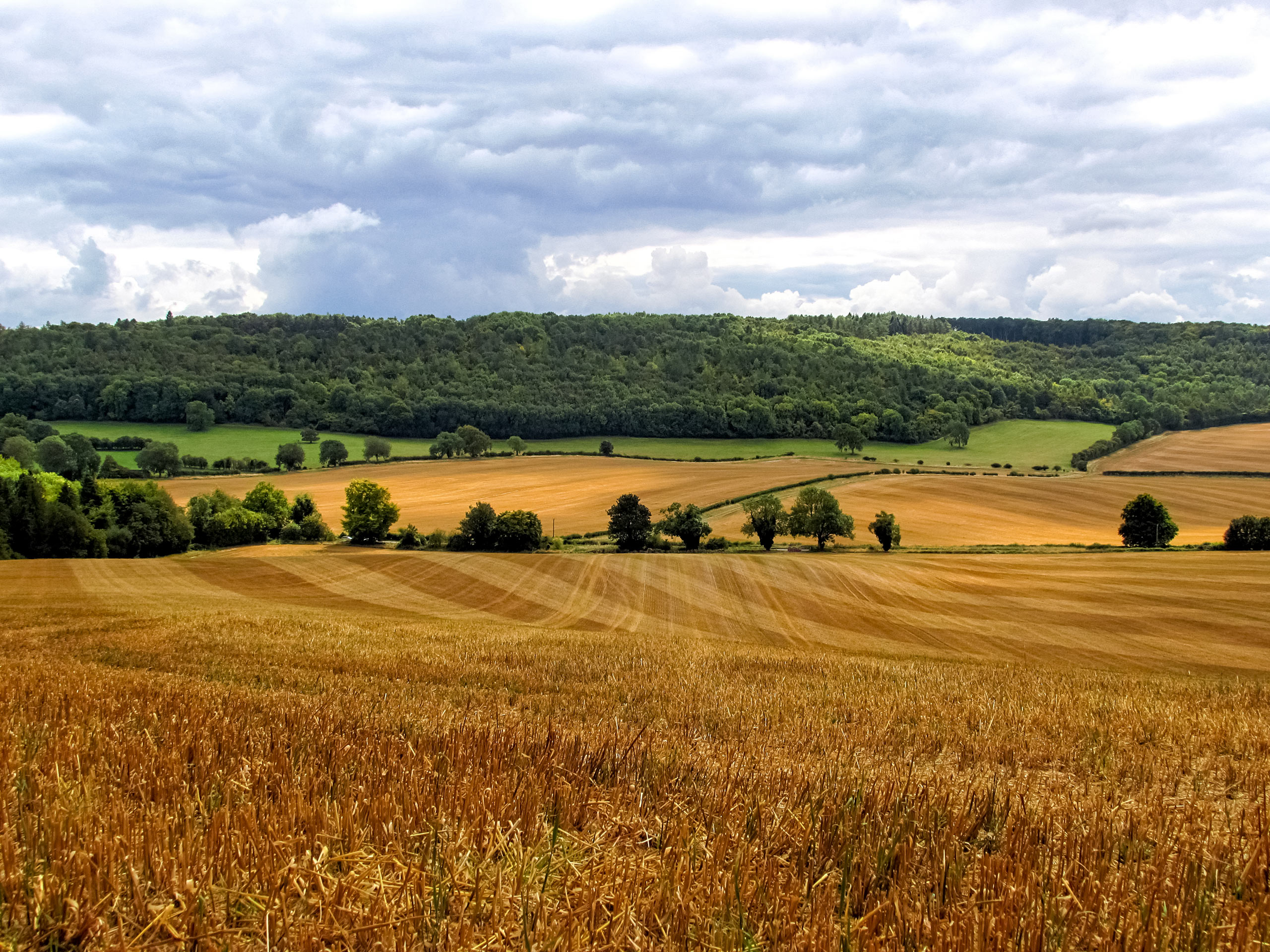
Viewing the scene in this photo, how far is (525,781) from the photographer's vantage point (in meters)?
5.01

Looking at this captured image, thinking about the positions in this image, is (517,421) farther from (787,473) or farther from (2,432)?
(2,432)

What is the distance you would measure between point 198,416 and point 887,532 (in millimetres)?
117103

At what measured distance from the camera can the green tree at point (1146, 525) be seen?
2660 inches

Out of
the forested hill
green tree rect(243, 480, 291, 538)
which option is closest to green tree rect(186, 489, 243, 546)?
green tree rect(243, 480, 291, 538)

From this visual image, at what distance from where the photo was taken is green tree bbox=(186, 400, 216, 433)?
133 meters

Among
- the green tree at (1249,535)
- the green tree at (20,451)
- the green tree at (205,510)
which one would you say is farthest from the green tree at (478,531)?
the green tree at (20,451)

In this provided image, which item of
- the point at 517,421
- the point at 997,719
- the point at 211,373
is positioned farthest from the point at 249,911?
the point at 211,373

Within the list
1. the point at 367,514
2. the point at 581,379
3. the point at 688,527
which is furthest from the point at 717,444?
the point at 367,514

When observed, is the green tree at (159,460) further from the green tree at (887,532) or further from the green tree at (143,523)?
the green tree at (887,532)

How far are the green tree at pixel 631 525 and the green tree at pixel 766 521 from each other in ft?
32.2

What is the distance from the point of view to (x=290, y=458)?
11856 centimetres

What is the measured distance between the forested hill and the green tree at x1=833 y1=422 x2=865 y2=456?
36.0 ft

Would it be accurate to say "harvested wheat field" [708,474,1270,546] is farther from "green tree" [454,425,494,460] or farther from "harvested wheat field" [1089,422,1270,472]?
"green tree" [454,425,494,460]

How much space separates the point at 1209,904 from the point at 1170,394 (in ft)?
552
